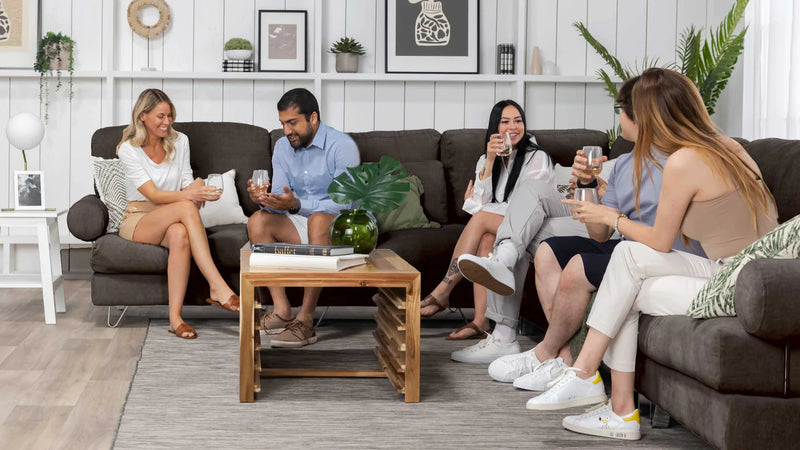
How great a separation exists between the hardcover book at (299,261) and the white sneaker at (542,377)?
27.1 inches

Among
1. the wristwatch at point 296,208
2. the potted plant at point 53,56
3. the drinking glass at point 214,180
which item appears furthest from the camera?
the potted plant at point 53,56

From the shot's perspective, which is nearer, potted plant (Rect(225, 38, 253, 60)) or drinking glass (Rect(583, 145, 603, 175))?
drinking glass (Rect(583, 145, 603, 175))

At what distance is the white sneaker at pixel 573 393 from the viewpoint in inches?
101

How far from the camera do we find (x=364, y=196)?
319cm

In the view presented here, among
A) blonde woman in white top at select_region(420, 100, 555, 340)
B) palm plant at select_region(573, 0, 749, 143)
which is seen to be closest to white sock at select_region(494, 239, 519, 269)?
blonde woman in white top at select_region(420, 100, 555, 340)

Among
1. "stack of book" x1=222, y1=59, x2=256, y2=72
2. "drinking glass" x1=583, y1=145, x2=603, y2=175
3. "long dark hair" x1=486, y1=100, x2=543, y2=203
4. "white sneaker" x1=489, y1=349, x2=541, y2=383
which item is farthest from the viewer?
"stack of book" x1=222, y1=59, x2=256, y2=72

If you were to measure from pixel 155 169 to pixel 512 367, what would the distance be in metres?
2.02

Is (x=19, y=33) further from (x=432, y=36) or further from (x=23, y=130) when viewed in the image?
(x=432, y=36)

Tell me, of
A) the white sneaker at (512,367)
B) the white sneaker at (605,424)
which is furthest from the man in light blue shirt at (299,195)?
the white sneaker at (605,424)

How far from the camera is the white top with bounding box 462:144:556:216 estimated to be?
3.89 meters

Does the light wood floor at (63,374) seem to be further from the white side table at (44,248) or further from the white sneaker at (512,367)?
the white sneaker at (512,367)

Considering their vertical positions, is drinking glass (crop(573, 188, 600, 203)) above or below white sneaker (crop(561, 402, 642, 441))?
above

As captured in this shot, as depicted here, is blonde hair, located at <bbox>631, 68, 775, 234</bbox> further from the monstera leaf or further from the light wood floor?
the light wood floor

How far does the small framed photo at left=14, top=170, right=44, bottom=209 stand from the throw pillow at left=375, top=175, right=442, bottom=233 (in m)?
1.61
